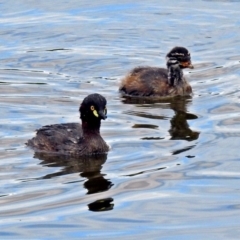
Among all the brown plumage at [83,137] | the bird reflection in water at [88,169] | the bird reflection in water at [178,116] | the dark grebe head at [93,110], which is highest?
the dark grebe head at [93,110]

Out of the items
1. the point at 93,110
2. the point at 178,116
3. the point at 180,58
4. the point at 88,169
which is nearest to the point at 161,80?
the point at 180,58

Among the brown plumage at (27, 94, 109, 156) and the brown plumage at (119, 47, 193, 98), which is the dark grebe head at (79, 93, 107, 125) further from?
the brown plumage at (119, 47, 193, 98)

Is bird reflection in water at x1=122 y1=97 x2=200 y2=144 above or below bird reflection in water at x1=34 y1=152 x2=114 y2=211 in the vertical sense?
above

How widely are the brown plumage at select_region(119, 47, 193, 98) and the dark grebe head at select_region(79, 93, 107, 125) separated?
135 inches

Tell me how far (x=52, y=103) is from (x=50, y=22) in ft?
21.5

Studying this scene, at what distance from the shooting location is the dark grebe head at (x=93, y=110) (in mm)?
14281

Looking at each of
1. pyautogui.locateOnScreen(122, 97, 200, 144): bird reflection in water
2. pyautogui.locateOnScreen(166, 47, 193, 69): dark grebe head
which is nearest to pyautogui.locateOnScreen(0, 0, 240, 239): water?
pyautogui.locateOnScreen(122, 97, 200, 144): bird reflection in water

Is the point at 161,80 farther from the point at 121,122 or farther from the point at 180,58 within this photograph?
the point at 121,122

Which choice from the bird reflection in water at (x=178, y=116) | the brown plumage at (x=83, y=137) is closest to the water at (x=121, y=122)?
the bird reflection in water at (x=178, y=116)

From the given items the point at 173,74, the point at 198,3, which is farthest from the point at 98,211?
the point at 198,3

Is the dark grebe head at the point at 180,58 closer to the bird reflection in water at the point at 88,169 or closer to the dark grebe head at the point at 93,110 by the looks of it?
the dark grebe head at the point at 93,110

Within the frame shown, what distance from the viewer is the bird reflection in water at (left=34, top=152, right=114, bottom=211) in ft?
40.1

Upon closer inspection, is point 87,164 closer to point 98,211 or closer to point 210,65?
point 98,211

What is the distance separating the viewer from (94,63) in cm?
1950
